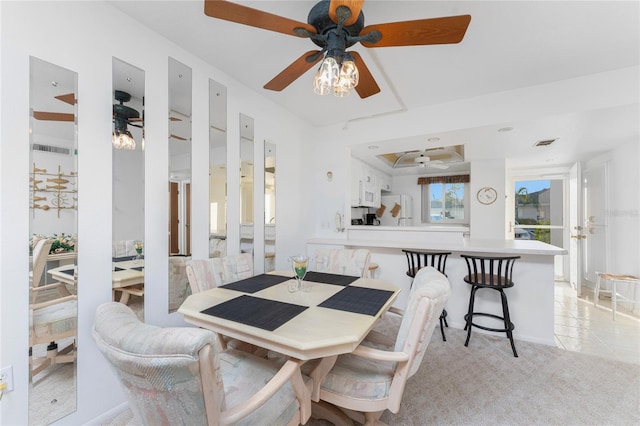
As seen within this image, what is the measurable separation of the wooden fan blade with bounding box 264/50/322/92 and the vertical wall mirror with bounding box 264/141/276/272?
1.22 metres

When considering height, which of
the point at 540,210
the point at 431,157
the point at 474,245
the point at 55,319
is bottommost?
the point at 55,319

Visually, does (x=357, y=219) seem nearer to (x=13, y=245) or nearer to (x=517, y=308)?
(x=517, y=308)

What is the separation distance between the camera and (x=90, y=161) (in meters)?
1.61

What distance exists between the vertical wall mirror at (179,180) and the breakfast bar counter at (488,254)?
1.89 metres

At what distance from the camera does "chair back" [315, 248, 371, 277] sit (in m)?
2.37

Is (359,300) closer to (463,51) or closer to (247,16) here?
(247,16)

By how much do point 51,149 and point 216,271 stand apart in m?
1.22

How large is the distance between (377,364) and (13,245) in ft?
6.46

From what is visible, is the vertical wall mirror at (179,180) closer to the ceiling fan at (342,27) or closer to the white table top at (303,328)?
the white table top at (303,328)

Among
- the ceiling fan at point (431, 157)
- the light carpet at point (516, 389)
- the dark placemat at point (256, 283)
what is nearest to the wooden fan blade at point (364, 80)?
the dark placemat at point (256, 283)

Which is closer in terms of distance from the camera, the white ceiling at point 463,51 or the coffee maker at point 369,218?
the white ceiling at point 463,51

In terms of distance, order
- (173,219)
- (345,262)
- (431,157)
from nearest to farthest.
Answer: (173,219), (345,262), (431,157)

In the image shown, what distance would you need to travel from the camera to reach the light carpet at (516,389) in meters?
1.65

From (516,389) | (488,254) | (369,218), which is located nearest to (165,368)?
(516,389)
